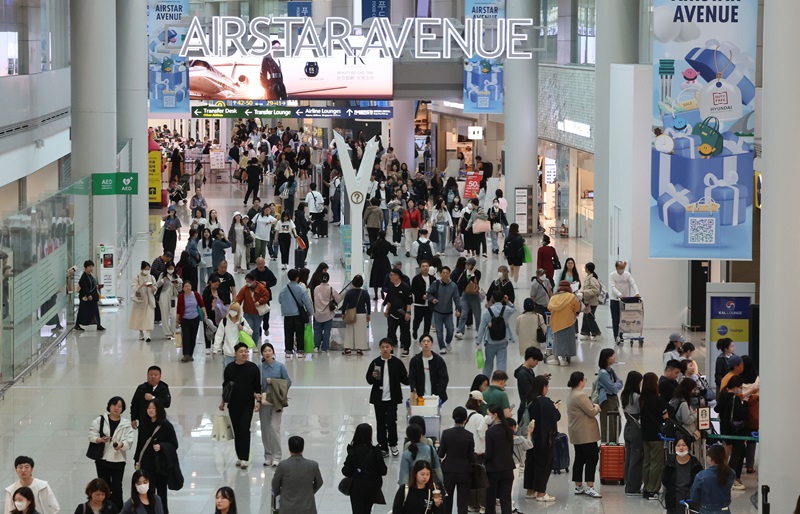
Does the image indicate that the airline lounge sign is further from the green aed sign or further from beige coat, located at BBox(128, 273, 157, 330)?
beige coat, located at BBox(128, 273, 157, 330)

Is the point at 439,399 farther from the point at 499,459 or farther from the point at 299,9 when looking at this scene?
the point at 299,9

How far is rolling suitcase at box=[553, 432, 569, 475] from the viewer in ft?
47.1

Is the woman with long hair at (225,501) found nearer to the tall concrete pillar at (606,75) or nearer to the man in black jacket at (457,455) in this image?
the man in black jacket at (457,455)

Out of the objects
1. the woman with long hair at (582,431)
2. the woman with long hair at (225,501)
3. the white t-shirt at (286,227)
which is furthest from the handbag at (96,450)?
the white t-shirt at (286,227)

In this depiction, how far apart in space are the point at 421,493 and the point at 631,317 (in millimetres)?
10668

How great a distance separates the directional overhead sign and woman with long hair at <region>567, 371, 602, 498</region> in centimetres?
2639

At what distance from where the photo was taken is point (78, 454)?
15.3 meters

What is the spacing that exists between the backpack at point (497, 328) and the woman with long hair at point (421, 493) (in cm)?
699

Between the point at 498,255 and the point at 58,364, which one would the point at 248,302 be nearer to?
the point at 58,364

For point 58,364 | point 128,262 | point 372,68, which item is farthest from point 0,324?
point 372,68

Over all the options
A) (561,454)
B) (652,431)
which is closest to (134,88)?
(561,454)

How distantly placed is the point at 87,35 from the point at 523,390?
629 inches

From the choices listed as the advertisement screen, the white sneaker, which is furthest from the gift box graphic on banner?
the advertisement screen

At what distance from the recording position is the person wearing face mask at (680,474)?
1253 centimetres
